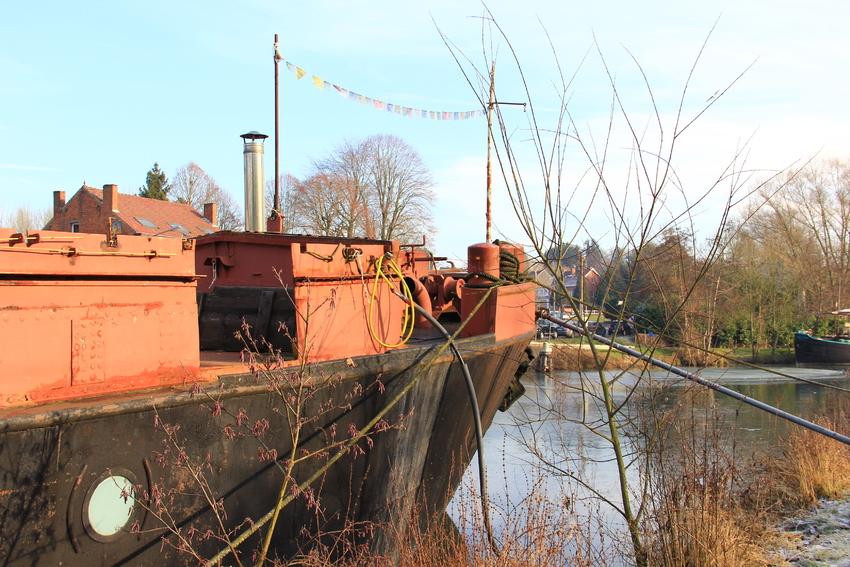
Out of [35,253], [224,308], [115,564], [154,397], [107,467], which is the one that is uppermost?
[35,253]

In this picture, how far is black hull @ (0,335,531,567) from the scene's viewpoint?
3102mm

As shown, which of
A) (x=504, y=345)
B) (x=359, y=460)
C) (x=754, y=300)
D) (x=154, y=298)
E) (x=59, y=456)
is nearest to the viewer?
(x=59, y=456)

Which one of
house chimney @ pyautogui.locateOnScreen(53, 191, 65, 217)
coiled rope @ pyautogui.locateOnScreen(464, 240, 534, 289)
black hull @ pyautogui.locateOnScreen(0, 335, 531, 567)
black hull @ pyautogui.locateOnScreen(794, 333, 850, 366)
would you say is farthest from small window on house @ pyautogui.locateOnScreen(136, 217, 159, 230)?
black hull @ pyautogui.locateOnScreen(794, 333, 850, 366)

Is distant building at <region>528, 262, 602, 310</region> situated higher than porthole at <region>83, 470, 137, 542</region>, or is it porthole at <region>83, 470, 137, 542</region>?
distant building at <region>528, 262, 602, 310</region>

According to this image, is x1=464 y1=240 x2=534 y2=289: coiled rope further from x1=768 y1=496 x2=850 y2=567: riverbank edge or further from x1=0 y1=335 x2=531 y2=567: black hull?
x1=768 y1=496 x2=850 y2=567: riverbank edge

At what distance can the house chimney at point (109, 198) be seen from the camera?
30844mm

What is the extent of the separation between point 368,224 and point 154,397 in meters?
33.3

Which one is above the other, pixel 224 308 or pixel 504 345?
pixel 224 308

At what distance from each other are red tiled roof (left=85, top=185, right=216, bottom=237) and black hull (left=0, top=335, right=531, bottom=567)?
27327 mm

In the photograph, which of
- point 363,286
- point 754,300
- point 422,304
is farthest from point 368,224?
point 363,286

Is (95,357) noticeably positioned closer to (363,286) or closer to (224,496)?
(224,496)

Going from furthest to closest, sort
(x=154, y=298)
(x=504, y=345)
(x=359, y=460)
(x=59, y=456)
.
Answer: (x=504, y=345) → (x=359, y=460) → (x=154, y=298) → (x=59, y=456)

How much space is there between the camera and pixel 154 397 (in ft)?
11.7

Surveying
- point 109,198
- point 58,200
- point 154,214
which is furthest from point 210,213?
point 58,200
